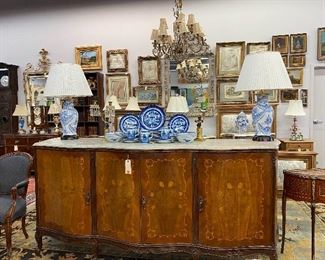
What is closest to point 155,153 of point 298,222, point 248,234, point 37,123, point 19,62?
point 248,234

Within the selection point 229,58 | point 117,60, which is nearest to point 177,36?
point 229,58

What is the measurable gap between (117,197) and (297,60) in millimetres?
4841

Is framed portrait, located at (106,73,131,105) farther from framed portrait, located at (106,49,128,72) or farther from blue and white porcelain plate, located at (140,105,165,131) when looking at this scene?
blue and white porcelain plate, located at (140,105,165,131)

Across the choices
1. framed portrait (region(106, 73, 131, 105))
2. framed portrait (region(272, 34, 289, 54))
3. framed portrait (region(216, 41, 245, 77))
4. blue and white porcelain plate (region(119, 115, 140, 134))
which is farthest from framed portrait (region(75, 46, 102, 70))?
blue and white porcelain plate (region(119, 115, 140, 134))

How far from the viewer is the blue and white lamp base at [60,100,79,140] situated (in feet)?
10.9

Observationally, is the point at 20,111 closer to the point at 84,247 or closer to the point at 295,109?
the point at 84,247

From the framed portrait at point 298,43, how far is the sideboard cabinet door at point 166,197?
4.47 metres

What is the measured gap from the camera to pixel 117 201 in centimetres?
295

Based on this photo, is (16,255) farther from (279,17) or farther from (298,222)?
(279,17)

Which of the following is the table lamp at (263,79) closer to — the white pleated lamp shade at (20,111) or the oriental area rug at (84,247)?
the oriental area rug at (84,247)

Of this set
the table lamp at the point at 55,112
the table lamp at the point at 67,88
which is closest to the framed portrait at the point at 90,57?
the table lamp at the point at 55,112

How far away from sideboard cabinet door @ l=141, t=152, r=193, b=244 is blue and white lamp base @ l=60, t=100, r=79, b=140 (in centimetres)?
100

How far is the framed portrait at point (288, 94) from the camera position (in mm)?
6242

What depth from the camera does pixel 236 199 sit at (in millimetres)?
2764
